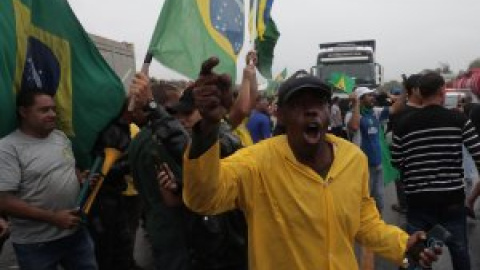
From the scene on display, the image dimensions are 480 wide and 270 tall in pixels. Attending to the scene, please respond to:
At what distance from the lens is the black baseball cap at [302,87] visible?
2.09 meters

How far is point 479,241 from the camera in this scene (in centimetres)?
608

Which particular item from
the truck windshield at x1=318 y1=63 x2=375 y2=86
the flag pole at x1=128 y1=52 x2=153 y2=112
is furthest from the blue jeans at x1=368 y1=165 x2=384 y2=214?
the truck windshield at x1=318 y1=63 x2=375 y2=86

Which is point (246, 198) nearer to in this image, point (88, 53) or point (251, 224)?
point (251, 224)

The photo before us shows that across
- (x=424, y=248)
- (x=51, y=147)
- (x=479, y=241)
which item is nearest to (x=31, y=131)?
(x=51, y=147)

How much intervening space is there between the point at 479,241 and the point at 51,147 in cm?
490

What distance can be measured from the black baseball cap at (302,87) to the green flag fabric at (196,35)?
1.16 meters

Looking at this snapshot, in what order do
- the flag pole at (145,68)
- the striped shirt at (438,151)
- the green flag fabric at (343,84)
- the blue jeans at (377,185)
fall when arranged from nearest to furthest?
the flag pole at (145,68) → the striped shirt at (438,151) → the blue jeans at (377,185) → the green flag fabric at (343,84)

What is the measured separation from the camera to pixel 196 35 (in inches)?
131

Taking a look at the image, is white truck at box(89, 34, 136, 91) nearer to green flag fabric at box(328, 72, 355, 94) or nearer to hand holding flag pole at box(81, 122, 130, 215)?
hand holding flag pole at box(81, 122, 130, 215)

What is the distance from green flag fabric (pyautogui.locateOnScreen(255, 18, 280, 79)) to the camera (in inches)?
201

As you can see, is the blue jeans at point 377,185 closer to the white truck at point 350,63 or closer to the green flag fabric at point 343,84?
the green flag fabric at point 343,84

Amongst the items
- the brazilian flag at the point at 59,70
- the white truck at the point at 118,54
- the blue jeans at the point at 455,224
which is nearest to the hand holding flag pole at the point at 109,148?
the brazilian flag at the point at 59,70

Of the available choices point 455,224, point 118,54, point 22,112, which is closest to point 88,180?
point 22,112

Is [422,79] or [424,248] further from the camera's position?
[422,79]
